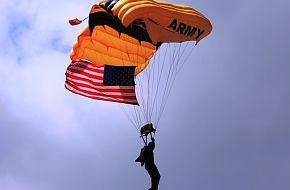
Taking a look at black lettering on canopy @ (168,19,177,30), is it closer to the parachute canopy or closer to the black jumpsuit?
the parachute canopy

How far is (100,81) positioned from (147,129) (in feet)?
18.1

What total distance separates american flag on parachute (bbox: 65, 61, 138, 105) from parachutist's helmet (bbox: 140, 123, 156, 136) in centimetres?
405

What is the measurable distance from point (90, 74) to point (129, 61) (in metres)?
1.86

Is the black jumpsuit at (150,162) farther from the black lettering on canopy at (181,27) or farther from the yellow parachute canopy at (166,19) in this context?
the black lettering on canopy at (181,27)

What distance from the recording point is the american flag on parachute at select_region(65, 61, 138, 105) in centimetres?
3616

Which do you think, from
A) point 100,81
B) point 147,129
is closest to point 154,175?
point 147,129

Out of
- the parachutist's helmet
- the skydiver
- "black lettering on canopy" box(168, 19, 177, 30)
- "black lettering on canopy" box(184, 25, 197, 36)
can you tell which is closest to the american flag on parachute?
the parachutist's helmet

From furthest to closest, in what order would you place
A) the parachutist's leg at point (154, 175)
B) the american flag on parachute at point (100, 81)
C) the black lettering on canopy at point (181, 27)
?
the american flag on parachute at point (100, 81) → the black lettering on canopy at point (181, 27) → the parachutist's leg at point (154, 175)

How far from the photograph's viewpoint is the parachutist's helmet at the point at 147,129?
105 feet

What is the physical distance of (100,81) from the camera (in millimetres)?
36719

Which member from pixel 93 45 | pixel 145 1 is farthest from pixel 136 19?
pixel 93 45

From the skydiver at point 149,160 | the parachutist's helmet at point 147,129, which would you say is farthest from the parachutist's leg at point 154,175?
the parachutist's helmet at point 147,129

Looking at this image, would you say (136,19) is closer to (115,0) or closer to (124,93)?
(115,0)

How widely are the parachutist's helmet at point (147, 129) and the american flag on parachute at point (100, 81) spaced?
405cm
